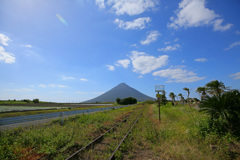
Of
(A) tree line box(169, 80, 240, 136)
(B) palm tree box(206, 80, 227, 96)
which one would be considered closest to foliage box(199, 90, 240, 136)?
Answer: (A) tree line box(169, 80, 240, 136)

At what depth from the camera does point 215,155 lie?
4523 millimetres

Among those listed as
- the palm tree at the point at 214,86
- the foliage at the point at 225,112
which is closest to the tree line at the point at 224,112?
the foliage at the point at 225,112

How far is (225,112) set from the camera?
5.68 m

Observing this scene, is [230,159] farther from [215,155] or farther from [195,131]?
[195,131]

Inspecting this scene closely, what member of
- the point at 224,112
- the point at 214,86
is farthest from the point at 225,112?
the point at 214,86

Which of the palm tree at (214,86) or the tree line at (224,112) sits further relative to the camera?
the palm tree at (214,86)

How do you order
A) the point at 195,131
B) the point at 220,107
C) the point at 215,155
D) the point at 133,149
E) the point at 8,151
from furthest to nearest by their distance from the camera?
the point at 195,131 → the point at 220,107 → the point at 133,149 → the point at 8,151 → the point at 215,155

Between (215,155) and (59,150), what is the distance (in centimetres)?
A: 648

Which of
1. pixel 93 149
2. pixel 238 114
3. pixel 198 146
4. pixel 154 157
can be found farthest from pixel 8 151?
pixel 238 114

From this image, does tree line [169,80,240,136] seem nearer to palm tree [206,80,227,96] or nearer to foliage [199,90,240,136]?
foliage [199,90,240,136]

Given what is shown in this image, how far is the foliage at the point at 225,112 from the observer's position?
5.50m

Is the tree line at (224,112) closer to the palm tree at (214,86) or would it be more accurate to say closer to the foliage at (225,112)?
the foliage at (225,112)

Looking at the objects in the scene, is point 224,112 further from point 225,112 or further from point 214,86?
point 214,86

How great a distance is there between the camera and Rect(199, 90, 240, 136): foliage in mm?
5504
